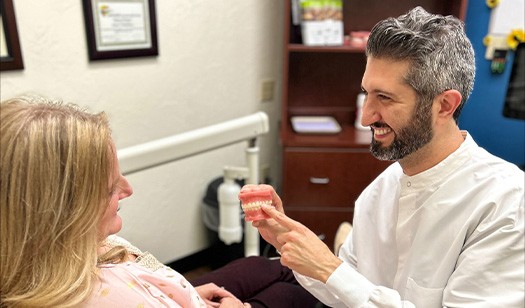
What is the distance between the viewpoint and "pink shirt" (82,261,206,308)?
949 millimetres

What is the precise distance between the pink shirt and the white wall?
1.02m

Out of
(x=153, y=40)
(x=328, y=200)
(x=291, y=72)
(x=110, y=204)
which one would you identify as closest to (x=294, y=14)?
(x=291, y=72)

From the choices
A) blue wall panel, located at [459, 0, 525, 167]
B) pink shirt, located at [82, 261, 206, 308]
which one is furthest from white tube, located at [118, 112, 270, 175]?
blue wall panel, located at [459, 0, 525, 167]

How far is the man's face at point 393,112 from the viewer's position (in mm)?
1076

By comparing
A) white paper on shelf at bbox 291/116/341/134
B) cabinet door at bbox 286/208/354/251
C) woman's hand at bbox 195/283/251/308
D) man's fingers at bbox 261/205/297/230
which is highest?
man's fingers at bbox 261/205/297/230

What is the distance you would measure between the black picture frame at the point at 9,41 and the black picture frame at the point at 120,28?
10.4 inches

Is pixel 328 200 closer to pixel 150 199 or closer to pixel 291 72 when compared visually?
pixel 291 72

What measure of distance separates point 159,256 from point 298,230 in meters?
1.50

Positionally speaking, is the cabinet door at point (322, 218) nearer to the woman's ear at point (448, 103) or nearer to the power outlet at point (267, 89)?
the power outlet at point (267, 89)

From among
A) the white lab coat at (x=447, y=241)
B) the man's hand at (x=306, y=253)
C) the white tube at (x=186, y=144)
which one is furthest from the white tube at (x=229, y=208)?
the man's hand at (x=306, y=253)

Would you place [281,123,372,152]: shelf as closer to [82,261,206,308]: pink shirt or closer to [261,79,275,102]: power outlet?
[261,79,275,102]: power outlet

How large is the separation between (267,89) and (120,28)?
859 millimetres

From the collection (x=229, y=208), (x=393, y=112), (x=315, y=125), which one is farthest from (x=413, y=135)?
(x=315, y=125)

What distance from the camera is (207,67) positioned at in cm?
226
